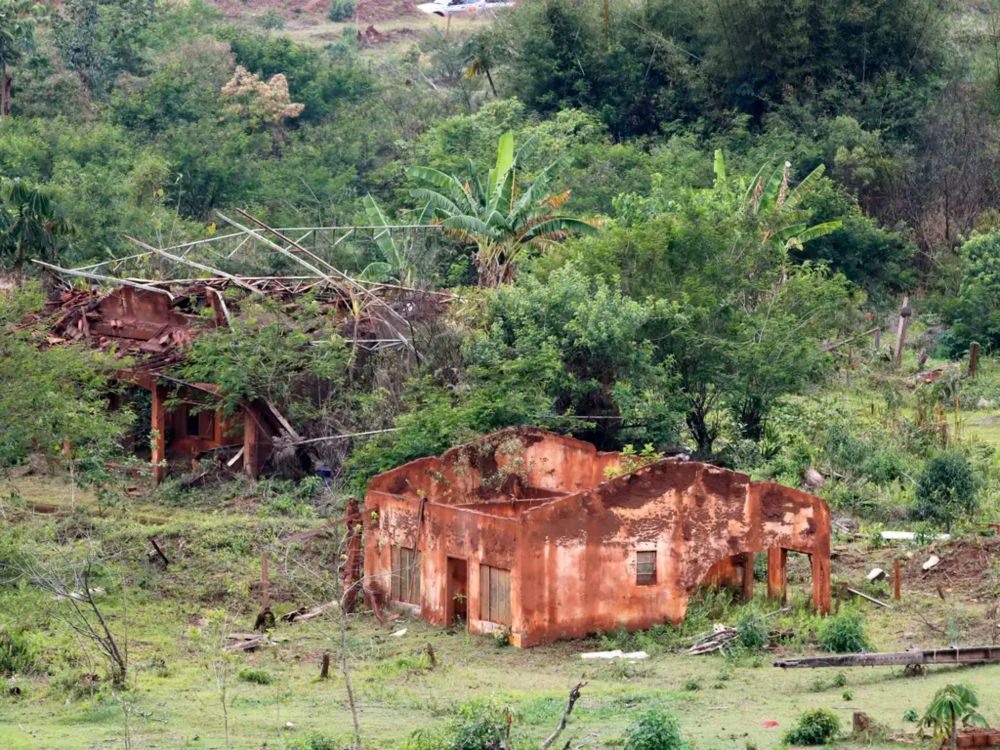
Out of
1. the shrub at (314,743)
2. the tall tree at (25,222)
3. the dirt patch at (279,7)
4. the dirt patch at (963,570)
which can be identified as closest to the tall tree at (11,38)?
the tall tree at (25,222)

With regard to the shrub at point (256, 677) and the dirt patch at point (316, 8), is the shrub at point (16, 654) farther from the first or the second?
the dirt patch at point (316, 8)

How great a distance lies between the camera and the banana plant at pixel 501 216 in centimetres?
3450

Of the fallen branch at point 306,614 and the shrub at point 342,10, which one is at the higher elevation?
the shrub at point 342,10

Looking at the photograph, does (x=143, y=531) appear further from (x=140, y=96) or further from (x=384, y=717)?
(x=140, y=96)

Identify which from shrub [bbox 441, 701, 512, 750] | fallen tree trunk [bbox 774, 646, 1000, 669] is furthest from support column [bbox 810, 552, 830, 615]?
shrub [bbox 441, 701, 512, 750]

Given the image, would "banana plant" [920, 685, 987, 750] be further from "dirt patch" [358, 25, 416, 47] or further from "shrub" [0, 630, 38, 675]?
"dirt patch" [358, 25, 416, 47]

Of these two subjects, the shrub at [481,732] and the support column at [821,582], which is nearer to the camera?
the shrub at [481,732]

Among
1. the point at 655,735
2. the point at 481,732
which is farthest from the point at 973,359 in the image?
the point at 481,732

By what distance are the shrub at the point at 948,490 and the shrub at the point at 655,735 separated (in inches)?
487

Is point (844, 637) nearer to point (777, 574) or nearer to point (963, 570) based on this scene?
point (777, 574)

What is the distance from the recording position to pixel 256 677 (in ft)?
64.3

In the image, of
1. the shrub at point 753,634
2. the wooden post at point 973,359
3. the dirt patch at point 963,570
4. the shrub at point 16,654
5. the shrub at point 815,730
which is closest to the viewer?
the shrub at point 815,730

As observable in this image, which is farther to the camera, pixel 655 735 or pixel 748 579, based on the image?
pixel 748 579

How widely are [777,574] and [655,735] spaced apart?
26.6 ft
